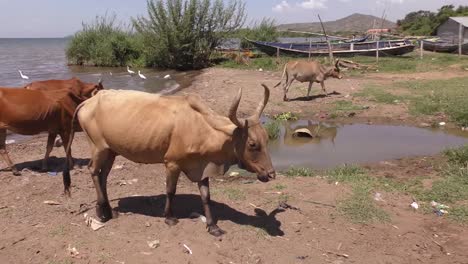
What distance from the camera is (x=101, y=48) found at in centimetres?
3222

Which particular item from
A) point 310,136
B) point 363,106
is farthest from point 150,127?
point 363,106

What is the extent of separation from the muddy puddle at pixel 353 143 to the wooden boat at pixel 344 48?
1856cm

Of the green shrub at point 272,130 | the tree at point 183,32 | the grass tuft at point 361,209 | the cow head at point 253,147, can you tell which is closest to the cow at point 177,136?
the cow head at point 253,147

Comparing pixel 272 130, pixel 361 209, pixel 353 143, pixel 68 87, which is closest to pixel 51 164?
pixel 68 87

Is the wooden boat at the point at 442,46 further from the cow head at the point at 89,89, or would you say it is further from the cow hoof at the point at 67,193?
the cow hoof at the point at 67,193

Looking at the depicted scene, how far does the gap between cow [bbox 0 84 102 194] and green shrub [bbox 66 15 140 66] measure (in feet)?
84.5

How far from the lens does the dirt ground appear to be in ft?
14.8

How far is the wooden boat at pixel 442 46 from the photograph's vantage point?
31.0 meters

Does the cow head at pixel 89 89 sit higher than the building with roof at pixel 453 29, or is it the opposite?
the building with roof at pixel 453 29

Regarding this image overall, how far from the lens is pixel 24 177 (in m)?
6.97

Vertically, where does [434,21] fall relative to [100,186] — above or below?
above

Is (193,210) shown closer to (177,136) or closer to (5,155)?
(177,136)

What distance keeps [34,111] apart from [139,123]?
10.0 feet

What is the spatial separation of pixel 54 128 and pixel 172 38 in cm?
2177
